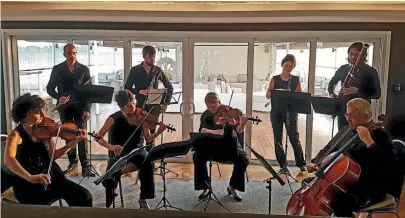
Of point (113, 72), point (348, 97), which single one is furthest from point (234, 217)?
point (113, 72)

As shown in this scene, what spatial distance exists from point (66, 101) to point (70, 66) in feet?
0.52

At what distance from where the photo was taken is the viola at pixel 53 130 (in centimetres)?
154

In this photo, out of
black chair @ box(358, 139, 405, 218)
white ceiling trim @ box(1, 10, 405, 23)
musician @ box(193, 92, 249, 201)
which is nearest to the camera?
white ceiling trim @ box(1, 10, 405, 23)

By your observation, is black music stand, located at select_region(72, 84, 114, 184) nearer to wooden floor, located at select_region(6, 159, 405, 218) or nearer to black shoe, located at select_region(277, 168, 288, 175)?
wooden floor, located at select_region(6, 159, 405, 218)

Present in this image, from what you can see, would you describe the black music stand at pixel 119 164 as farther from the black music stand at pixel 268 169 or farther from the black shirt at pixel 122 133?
the black music stand at pixel 268 169

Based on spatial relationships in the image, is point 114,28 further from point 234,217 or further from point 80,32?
point 234,217

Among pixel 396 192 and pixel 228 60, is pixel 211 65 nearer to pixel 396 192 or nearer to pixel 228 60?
pixel 228 60

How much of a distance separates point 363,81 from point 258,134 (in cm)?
49

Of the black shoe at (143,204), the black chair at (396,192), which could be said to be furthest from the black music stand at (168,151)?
the black chair at (396,192)

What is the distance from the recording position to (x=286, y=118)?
155 centimetres

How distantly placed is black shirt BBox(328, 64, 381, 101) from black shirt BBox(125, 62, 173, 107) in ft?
2.31

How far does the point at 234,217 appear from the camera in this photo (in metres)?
1.49

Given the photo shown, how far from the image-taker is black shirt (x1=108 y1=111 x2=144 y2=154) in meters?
1.62

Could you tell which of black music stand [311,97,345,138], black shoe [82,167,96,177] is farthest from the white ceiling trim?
black shoe [82,167,96,177]
